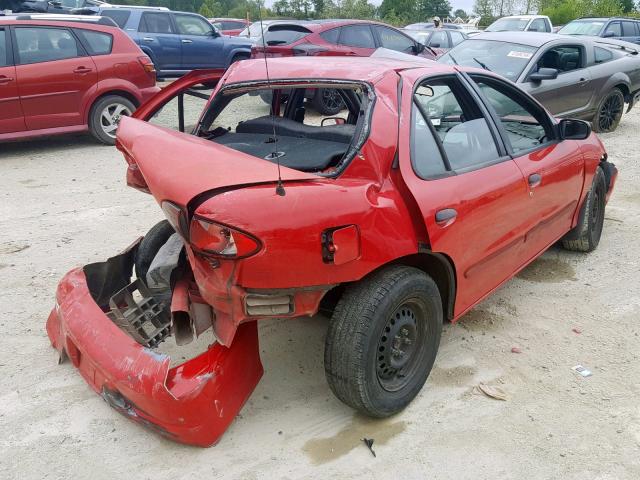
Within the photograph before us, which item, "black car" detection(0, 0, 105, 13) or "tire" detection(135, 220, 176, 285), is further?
"black car" detection(0, 0, 105, 13)

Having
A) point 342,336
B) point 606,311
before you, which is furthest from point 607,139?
point 342,336

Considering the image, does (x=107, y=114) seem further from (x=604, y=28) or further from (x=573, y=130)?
(x=604, y=28)

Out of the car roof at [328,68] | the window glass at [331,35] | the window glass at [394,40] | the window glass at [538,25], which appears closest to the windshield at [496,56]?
the window glass at [331,35]

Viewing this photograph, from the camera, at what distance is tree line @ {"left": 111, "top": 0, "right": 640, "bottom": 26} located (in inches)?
744

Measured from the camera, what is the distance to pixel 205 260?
8.21ft

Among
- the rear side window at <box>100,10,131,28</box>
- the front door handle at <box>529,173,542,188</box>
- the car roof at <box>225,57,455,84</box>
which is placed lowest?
the front door handle at <box>529,173,542,188</box>

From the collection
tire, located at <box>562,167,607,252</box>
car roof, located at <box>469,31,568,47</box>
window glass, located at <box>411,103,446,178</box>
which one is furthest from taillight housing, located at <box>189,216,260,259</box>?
car roof, located at <box>469,31,568,47</box>

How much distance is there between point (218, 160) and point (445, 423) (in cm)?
163

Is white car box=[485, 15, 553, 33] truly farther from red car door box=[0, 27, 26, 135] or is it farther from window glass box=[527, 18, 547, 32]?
red car door box=[0, 27, 26, 135]

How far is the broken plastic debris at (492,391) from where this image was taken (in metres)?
3.12

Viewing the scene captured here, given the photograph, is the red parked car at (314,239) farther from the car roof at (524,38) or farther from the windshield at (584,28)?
the windshield at (584,28)

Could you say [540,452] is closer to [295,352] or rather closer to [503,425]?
[503,425]

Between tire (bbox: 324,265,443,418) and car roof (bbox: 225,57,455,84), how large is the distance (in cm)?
103

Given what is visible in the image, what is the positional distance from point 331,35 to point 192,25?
155 inches
